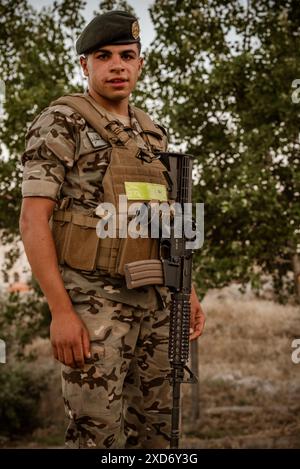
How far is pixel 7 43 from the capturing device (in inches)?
326

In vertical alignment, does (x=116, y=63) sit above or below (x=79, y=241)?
above

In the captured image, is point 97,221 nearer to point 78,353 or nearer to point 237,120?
point 78,353

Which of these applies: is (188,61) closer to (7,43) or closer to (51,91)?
(51,91)

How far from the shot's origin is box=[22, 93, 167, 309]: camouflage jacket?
243cm

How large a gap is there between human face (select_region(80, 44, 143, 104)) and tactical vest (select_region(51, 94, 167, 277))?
0.27ft

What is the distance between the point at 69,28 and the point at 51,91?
0.97 m

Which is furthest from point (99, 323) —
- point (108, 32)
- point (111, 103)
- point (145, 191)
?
point (108, 32)

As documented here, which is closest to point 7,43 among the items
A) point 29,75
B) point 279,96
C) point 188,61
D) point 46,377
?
point 29,75

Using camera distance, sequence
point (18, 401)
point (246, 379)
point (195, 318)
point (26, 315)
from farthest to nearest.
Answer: point (246, 379)
point (18, 401)
point (26, 315)
point (195, 318)

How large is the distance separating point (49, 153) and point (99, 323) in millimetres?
637

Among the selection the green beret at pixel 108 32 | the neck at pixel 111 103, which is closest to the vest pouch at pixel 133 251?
the neck at pixel 111 103

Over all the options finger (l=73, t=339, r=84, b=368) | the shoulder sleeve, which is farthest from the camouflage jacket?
finger (l=73, t=339, r=84, b=368)

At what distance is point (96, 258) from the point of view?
8.06 ft

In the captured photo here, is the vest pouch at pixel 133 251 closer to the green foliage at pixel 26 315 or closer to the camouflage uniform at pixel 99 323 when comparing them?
the camouflage uniform at pixel 99 323
